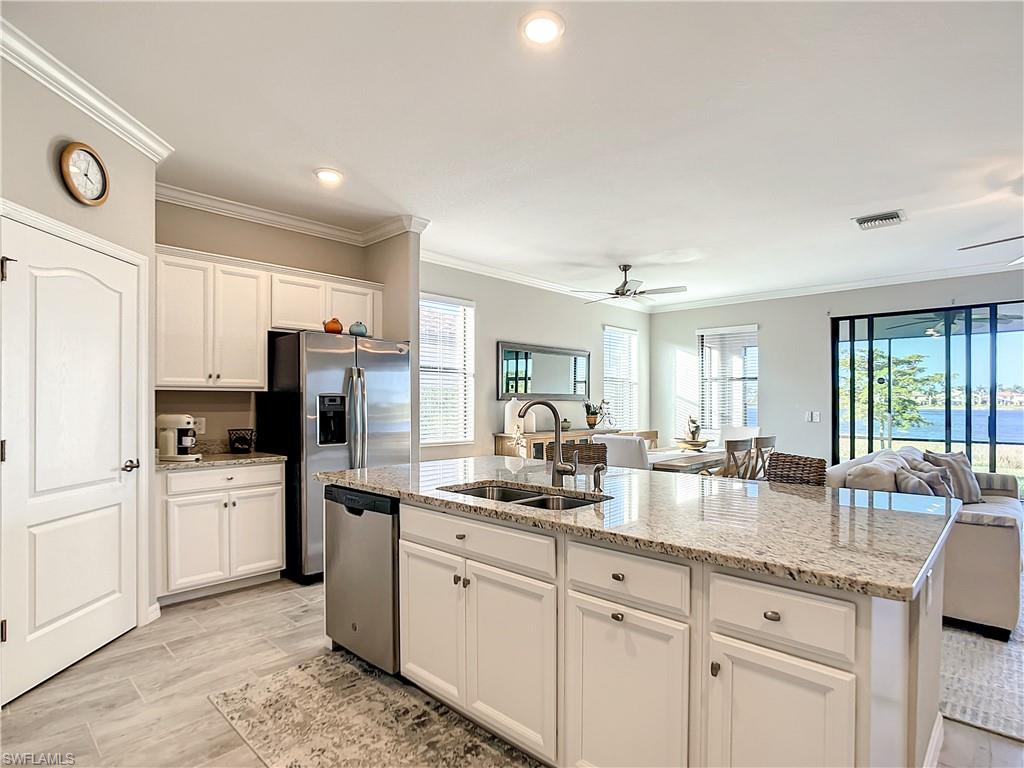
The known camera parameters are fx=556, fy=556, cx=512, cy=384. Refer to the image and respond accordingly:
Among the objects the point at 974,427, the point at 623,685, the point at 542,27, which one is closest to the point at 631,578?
the point at 623,685

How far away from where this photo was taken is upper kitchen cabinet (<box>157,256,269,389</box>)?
141 inches

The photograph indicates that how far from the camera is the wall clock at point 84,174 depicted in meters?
2.60

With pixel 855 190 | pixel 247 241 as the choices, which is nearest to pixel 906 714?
pixel 855 190

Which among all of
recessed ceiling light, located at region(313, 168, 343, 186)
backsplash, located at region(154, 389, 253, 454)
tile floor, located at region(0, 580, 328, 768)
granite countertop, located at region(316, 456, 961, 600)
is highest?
recessed ceiling light, located at region(313, 168, 343, 186)

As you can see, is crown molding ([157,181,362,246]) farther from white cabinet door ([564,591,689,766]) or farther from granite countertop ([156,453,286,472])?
white cabinet door ([564,591,689,766])

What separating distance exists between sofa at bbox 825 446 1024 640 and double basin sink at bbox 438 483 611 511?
2.39m

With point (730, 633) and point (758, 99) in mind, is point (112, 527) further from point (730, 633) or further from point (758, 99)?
point (758, 99)

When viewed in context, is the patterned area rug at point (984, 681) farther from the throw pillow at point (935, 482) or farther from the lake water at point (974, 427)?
the lake water at point (974, 427)

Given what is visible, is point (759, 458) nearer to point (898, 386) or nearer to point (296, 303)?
point (898, 386)

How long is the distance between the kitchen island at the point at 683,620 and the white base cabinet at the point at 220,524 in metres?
1.88

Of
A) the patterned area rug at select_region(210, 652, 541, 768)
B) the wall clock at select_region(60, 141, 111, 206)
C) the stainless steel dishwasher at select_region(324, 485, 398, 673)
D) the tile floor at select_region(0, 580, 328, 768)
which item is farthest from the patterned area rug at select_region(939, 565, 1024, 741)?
the wall clock at select_region(60, 141, 111, 206)

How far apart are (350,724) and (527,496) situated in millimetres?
1137

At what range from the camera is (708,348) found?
8008mm

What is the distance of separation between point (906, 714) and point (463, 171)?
332 centimetres
